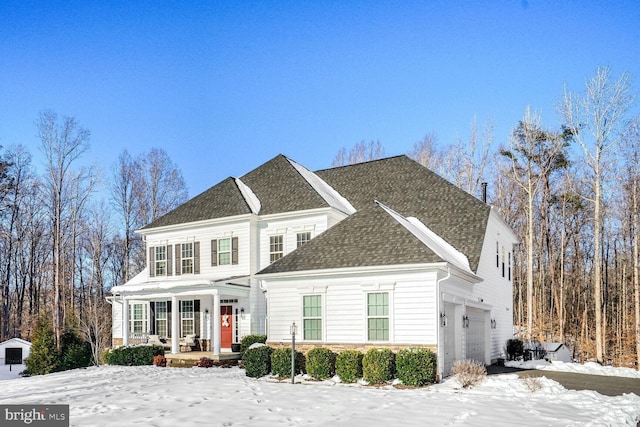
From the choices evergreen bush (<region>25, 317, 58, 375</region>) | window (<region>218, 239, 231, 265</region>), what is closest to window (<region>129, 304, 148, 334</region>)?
window (<region>218, 239, 231, 265</region>)

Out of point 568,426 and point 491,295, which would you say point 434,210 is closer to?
point 491,295

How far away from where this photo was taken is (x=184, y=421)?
10070 mm

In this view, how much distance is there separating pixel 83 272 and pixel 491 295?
3638 centimetres

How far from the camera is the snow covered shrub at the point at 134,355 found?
22.2 metres

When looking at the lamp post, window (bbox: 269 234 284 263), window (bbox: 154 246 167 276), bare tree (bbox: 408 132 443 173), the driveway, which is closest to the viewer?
the driveway

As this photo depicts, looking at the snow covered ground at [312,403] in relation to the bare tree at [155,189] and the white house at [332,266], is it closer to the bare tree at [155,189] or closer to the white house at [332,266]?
the white house at [332,266]

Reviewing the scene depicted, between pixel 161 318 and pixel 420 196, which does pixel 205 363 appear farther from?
pixel 420 196

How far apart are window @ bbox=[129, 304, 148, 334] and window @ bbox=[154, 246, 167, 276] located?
5.79 ft

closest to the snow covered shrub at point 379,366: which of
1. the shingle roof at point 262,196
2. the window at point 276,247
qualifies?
the shingle roof at point 262,196

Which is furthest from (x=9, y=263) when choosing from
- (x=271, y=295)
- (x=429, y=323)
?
(x=429, y=323)

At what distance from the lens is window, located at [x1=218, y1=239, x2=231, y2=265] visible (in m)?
24.4

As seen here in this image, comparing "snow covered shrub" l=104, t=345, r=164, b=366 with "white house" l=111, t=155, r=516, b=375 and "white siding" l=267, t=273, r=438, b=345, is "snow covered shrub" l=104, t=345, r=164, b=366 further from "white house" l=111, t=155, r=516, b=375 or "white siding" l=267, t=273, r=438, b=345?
"white siding" l=267, t=273, r=438, b=345

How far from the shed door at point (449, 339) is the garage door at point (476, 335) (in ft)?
5.45

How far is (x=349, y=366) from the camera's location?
1585 centimetres
